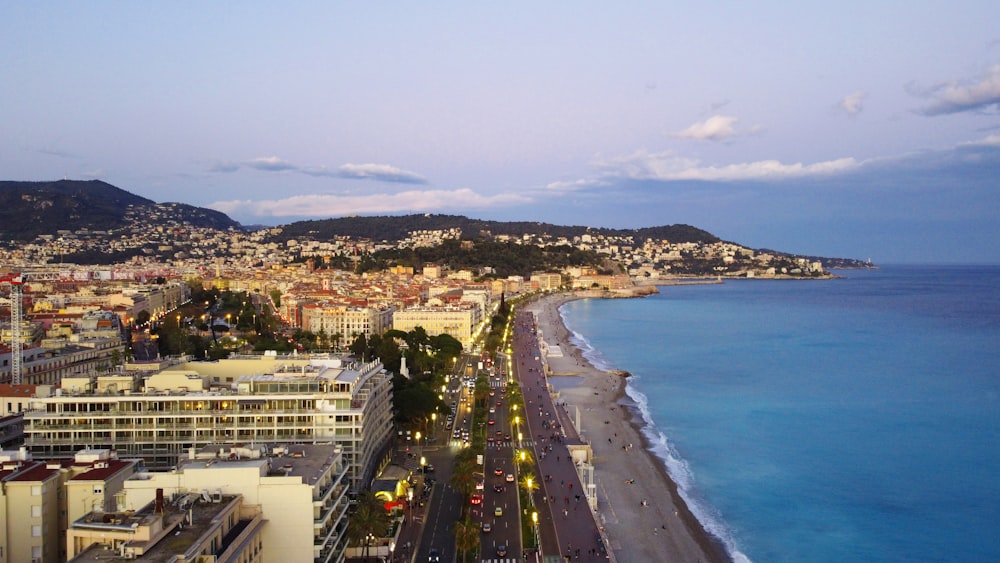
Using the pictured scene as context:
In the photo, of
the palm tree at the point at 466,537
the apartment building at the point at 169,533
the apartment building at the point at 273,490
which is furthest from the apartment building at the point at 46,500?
the palm tree at the point at 466,537

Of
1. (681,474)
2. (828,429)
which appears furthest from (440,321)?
(681,474)

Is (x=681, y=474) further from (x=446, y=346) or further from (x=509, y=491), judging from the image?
(x=446, y=346)

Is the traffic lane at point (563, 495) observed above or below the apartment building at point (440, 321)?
below

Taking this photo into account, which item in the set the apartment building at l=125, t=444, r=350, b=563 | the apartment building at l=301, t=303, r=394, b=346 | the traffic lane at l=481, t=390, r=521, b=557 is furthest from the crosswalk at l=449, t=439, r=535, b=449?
the apartment building at l=301, t=303, r=394, b=346

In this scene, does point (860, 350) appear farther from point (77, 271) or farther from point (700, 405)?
point (77, 271)

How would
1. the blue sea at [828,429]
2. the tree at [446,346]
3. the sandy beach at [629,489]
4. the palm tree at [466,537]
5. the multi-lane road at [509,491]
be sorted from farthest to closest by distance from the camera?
the tree at [446,346] < the blue sea at [828,429] < the sandy beach at [629,489] < the multi-lane road at [509,491] < the palm tree at [466,537]

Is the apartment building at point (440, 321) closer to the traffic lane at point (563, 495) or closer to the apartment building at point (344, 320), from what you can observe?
the apartment building at point (344, 320)
